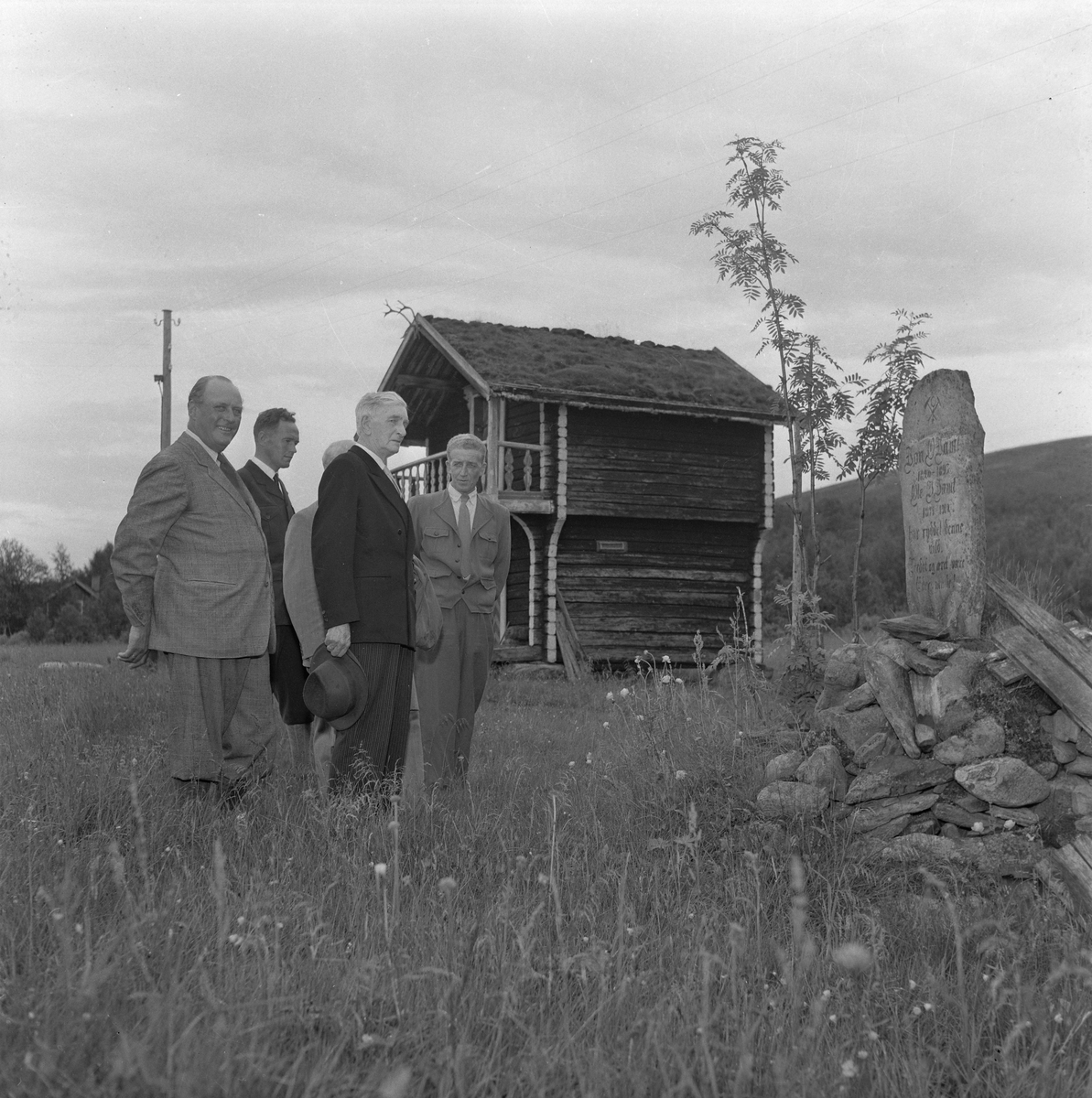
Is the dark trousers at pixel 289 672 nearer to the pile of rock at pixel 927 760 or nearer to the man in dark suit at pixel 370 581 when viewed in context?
the man in dark suit at pixel 370 581

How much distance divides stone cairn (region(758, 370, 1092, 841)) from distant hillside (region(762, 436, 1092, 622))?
11.6m

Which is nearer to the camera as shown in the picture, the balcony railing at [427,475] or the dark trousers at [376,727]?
the dark trousers at [376,727]

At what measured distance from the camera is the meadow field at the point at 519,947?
223 cm

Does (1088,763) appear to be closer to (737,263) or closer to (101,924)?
(101,924)

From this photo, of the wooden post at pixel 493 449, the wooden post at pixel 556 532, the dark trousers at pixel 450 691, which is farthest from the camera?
the wooden post at pixel 556 532

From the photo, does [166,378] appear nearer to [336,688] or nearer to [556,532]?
[556,532]

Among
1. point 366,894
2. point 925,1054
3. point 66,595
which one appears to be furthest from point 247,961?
point 66,595

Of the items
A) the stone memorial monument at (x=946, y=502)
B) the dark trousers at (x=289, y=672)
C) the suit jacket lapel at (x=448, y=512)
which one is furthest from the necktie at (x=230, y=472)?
the stone memorial monument at (x=946, y=502)

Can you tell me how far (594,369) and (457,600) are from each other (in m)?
12.6

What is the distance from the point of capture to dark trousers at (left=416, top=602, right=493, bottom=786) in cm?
619

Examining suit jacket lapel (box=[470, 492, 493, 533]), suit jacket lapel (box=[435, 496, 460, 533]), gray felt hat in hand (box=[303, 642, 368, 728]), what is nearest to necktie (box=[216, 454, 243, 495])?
gray felt hat in hand (box=[303, 642, 368, 728])

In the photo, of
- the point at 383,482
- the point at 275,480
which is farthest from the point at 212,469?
the point at 275,480

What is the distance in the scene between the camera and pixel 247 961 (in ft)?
9.23

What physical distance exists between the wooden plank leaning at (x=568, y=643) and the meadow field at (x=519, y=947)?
39.7 feet
